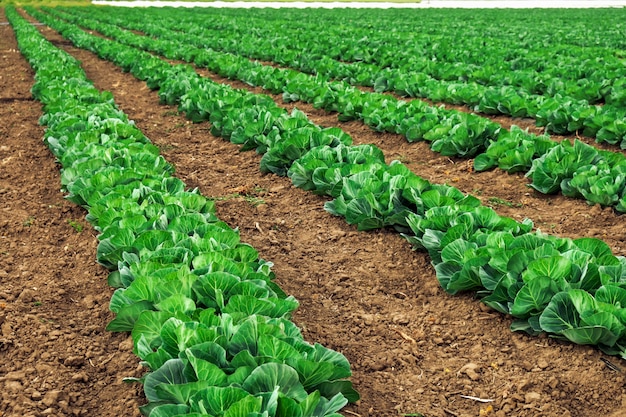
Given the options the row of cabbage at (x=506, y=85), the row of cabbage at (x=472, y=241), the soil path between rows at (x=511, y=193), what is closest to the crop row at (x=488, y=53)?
the row of cabbage at (x=506, y=85)

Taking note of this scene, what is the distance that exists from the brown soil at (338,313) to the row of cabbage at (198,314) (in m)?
0.32

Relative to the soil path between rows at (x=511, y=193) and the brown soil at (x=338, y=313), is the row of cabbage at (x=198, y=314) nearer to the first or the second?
the brown soil at (x=338, y=313)

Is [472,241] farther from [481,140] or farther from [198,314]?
[481,140]

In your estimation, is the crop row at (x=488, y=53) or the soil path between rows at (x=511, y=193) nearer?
the soil path between rows at (x=511, y=193)

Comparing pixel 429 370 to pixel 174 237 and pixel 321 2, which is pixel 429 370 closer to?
pixel 174 237

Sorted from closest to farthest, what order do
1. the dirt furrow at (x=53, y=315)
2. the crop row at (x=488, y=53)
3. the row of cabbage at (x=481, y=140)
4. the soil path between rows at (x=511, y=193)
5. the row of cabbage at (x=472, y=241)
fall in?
the dirt furrow at (x=53, y=315) < the row of cabbage at (x=472, y=241) < the soil path between rows at (x=511, y=193) < the row of cabbage at (x=481, y=140) < the crop row at (x=488, y=53)

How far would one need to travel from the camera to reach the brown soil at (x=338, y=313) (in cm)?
361

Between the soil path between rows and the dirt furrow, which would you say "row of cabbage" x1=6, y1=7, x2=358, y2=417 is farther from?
the soil path between rows

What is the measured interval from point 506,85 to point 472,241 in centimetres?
821

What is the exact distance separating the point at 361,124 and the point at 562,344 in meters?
6.17

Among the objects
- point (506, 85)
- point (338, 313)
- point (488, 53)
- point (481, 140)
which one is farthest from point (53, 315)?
point (488, 53)

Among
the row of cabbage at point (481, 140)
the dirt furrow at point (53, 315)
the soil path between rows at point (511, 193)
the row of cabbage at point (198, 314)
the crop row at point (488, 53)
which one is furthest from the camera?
the crop row at point (488, 53)

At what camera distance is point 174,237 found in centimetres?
452

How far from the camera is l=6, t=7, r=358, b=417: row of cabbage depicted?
2971 mm
